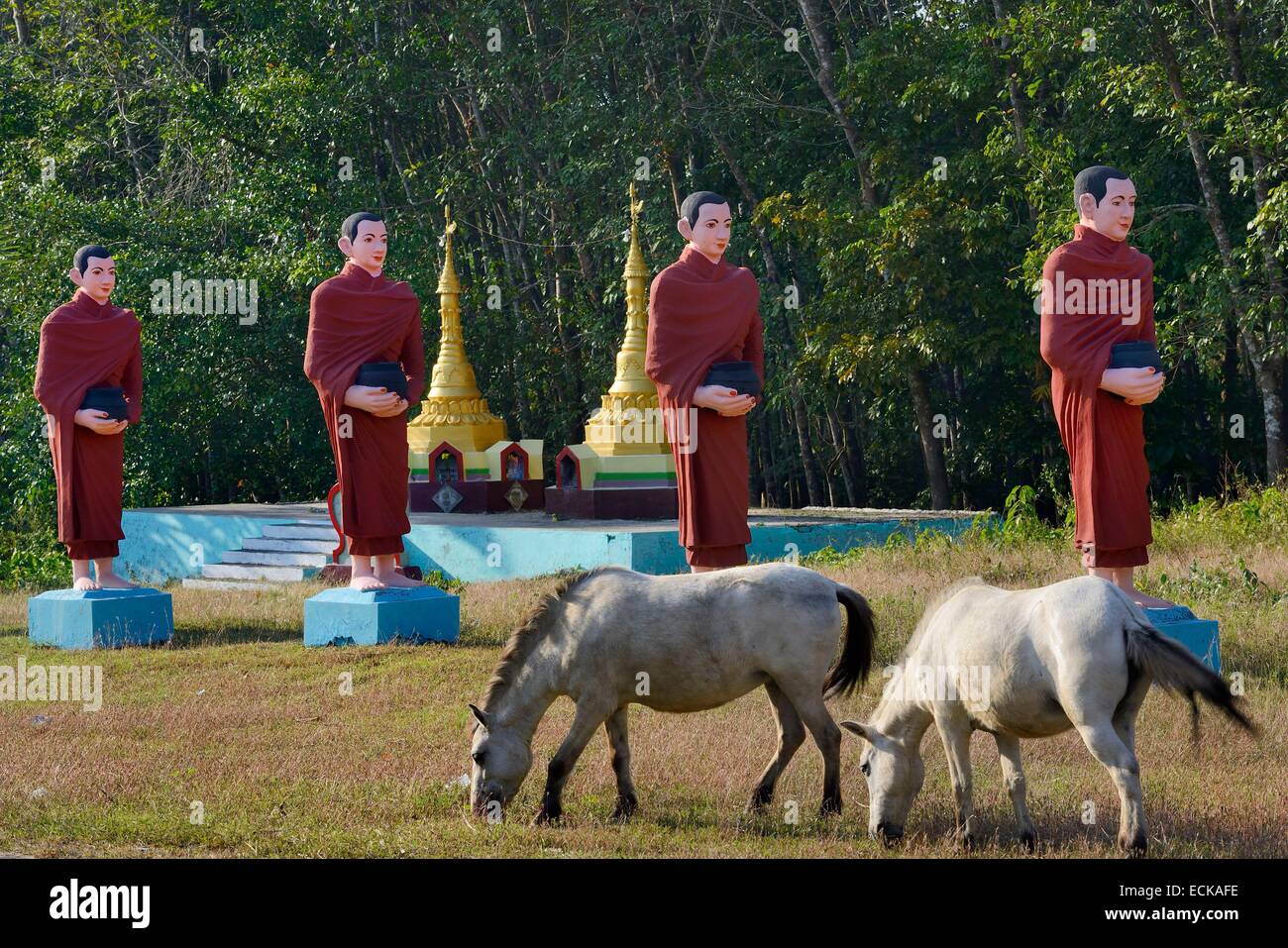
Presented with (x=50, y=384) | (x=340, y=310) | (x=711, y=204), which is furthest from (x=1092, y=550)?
(x=50, y=384)

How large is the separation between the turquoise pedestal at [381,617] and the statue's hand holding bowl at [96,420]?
2.28 meters

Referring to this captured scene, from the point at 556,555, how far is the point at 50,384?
6332 millimetres

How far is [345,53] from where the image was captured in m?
25.8

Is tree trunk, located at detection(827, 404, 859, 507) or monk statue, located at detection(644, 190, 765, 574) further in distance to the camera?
tree trunk, located at detection(827, 404, 859, 507)

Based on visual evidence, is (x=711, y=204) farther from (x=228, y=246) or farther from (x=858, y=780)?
(x=228, y=246)

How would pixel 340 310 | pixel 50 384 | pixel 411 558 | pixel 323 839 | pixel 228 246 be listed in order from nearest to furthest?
pixel 323 839, pixel 340 310, pixel 50 384, pixel 411 558, pixel 228 246

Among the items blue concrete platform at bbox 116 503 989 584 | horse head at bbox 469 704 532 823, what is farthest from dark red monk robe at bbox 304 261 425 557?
horse head at bbox 469 704 532 823

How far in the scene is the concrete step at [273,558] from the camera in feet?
62.5

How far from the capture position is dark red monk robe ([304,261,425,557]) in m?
11.9

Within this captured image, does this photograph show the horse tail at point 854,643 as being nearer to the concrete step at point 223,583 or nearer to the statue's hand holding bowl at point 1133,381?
the statue's hand holding bowl at point 1133,381

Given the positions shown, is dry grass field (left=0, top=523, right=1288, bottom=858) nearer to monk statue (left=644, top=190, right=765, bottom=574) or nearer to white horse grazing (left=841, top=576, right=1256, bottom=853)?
white horse grazing (left=841, top=576, right=1256, bottom=853)

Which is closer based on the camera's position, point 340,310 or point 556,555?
point 340,310

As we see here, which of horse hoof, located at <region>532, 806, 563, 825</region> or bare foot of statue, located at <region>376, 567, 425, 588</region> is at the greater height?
bare foot of statue, located at <region>376, 567, 425, 588</region>

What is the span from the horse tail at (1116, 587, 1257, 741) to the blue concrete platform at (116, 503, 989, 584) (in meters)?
9.68
